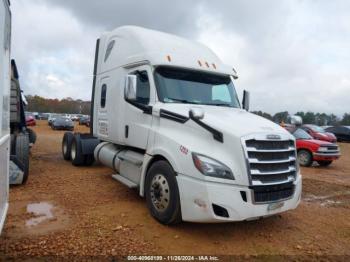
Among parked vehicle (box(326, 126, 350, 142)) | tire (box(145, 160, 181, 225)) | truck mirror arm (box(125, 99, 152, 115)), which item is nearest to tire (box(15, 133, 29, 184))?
truck mirror arm (box(125, 99, 152, 115))

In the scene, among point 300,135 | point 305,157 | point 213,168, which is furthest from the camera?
point 300,135

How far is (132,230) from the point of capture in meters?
5.11

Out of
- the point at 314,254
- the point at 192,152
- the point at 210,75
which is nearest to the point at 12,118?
the point at 210,75

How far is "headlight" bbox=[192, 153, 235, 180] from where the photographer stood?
4.60 meters

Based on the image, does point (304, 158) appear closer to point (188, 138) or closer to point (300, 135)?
point (300, 135)

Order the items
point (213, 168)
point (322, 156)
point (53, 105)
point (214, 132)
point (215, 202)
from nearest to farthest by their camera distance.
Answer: point (215, 202), point (213, 168), point (214, 132), point (322, 156), point (53, 105)

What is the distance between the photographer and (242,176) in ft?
15.2

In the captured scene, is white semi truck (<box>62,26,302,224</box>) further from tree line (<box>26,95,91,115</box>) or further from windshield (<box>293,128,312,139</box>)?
tree line (<box>26,95,91,115</box>)

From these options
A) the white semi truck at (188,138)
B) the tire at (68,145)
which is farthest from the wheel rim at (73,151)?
the white semi truck at (188,138)

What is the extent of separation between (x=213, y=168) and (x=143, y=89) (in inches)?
93.5

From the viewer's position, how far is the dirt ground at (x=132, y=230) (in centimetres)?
450

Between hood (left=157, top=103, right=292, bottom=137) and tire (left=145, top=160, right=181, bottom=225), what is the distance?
0.96 metres

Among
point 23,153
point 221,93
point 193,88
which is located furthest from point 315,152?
point 23,153

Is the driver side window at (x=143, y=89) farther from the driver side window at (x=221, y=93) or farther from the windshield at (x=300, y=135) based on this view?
the windshield at (x=300, y=135)
